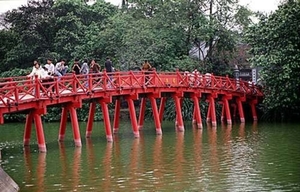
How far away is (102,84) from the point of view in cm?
3116

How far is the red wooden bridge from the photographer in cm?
2647

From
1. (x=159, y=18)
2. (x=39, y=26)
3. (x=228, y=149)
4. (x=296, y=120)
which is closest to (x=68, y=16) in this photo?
(x=39, y=26)

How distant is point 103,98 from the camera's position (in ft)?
104

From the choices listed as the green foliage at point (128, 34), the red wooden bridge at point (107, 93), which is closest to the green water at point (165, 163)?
the red wooden bridge at point (107, 93)

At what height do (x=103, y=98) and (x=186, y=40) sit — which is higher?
(x=186, y=40)

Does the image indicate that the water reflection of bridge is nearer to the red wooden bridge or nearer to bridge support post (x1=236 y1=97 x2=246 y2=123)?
the red wooden bridge

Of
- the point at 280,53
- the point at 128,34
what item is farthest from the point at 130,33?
the point at 280,53

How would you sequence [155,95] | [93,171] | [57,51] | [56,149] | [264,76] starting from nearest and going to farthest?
[93,171] < [56,149] < [155,95] < [264,76] < [57,51]

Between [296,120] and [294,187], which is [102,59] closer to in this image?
[296,120]

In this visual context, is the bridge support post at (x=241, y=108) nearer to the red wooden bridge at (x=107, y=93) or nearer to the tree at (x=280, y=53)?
the red wooden bridge at (x=107, y=93)

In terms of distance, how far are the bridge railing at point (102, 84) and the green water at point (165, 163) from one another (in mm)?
2608

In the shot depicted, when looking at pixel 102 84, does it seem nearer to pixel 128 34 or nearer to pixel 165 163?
pixel 165 163

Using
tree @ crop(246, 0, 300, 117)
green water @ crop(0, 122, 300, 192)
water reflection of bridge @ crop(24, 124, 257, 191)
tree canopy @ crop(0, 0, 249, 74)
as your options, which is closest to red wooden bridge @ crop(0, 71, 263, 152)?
green water @ crop(0, 122, 300, 192)

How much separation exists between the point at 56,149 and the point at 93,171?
7586 millimetres
